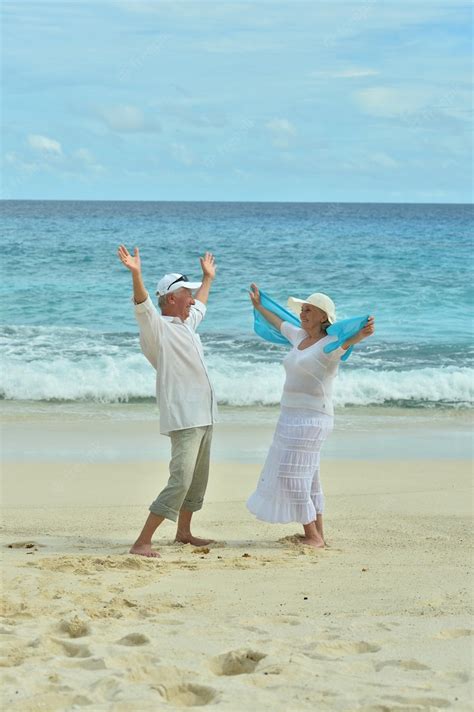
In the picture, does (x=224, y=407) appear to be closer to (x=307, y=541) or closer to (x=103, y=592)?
(x=307, y=541)

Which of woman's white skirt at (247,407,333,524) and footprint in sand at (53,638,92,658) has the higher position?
woman's white skirt at (247,407,333,524)

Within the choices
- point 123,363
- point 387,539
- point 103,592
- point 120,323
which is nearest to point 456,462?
point 387,539

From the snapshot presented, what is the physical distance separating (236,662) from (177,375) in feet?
7.82

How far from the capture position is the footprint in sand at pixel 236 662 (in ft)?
13.8

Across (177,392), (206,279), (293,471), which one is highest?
(206,279)

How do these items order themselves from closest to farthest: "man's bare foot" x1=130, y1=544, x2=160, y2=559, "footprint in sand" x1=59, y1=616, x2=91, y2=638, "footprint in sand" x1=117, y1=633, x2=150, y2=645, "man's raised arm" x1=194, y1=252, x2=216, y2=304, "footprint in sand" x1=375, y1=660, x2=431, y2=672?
"footprint in sand" x1=375, y1=660, x2=431, y2=672 → "footprint in sand" x1=117, y1=633, x2=150, y2=645 → "footprint in sand" x1=59, y1=616, x2=91, y2=638 → "man's bare foot" x1=130, y1=544, x2=160, y2=559 → "man's raised arm" x1=194, y1=252, x2=216, y2=304

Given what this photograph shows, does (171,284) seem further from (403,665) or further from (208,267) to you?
(403,665)

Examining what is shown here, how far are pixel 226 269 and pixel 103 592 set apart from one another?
26436 millimetres

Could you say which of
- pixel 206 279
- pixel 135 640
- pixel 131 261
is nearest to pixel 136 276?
pixel 131 261

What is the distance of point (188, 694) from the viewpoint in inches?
155

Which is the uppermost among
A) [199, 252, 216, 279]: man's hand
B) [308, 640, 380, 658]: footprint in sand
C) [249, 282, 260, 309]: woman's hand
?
[199, 252, 216, 279]: man's hand

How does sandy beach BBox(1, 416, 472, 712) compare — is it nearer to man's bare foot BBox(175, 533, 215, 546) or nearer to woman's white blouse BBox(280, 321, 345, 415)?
man's bare foot BBox(175, 533, 215, 546)

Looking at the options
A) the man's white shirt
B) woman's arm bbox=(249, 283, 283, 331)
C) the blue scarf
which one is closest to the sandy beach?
the man's white shirt

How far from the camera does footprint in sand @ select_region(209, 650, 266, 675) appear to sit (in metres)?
4.20
